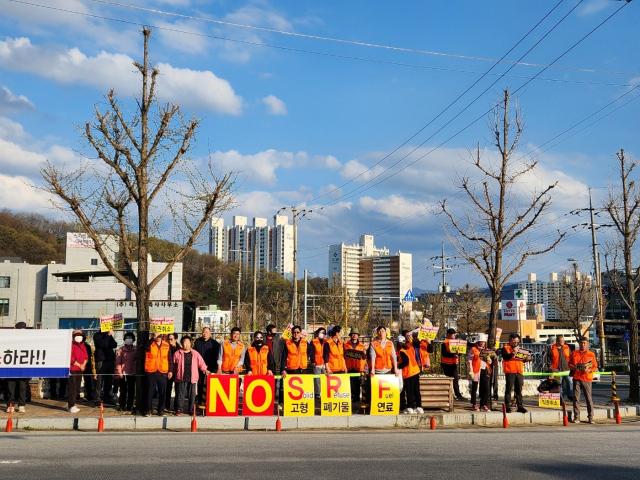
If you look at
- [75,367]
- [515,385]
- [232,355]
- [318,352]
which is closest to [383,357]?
[318,352]

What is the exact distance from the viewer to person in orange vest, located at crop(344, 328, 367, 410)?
16.8 meters

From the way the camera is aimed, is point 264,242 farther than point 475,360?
Yes

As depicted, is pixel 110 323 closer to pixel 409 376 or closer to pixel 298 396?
pixel 298 396

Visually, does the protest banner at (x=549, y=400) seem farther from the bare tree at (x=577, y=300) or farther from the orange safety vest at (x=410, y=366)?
the bare tree at (x=577, y=300)

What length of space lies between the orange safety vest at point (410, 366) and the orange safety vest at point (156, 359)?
223 inches

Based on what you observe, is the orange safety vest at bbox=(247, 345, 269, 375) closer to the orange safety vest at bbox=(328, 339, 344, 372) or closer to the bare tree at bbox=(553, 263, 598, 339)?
the orange safety vest at bbox=(328, 339, 344, 372)

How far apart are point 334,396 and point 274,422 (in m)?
1.52

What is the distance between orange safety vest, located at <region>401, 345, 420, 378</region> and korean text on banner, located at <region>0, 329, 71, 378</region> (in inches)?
318

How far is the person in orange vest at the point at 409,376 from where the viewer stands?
51.2 feet

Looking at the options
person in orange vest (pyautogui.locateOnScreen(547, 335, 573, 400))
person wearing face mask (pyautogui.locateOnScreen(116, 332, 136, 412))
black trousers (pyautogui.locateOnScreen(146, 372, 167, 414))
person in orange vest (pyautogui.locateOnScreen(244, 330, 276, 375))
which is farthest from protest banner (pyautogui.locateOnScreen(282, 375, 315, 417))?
person in orange vest (pyautogui.locateOnScreen(547, 335, 573, 400))

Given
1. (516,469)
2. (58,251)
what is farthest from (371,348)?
(58,251)

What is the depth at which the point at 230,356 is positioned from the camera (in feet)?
51.5

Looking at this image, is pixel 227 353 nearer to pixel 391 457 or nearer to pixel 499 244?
pixel 391 457

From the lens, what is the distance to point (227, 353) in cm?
1569
